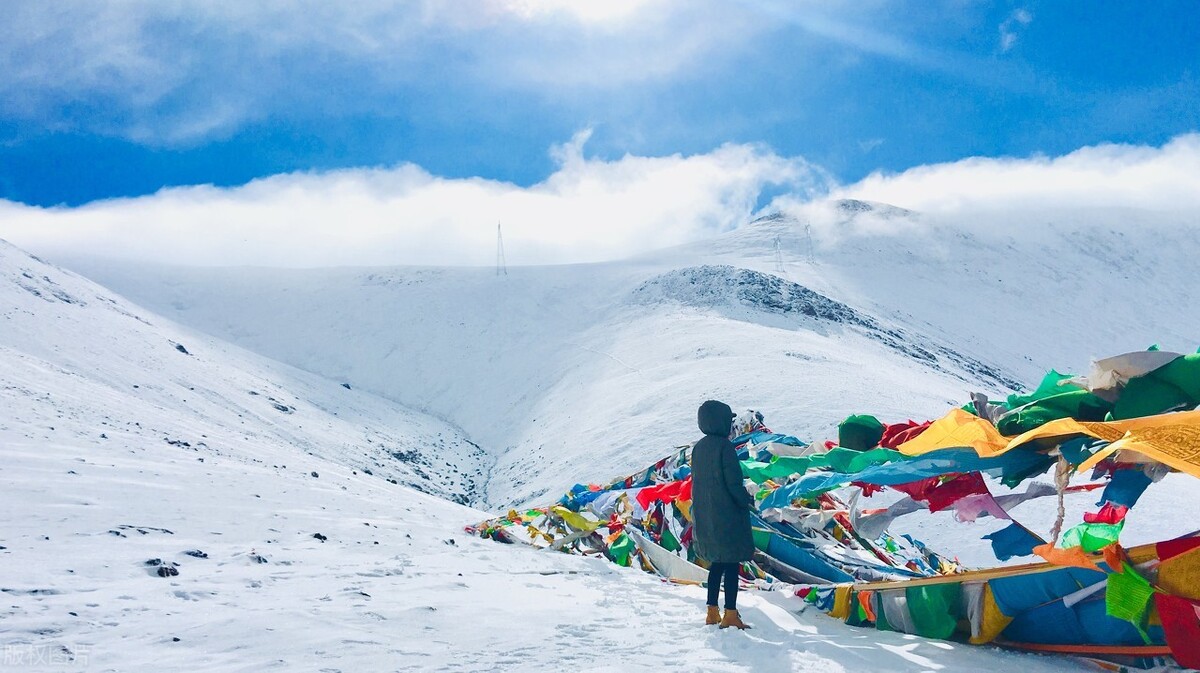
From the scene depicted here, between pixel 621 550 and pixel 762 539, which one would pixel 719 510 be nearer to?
pixel 762 539

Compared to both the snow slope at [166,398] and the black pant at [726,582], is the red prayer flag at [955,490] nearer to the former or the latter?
the black pant at [726,582]

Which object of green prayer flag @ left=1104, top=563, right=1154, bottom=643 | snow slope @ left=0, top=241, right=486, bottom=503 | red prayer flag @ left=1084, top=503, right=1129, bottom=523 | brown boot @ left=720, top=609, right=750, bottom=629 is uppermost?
snow slope @ left=0, top=241, right=486, bottom=503

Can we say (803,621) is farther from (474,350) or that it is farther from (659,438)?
(474,350)

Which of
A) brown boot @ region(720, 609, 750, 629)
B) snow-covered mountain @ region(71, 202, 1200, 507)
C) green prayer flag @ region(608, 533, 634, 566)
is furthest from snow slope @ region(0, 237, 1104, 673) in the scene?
snow-covered mountain @ region(71, 202, 1200, 507)

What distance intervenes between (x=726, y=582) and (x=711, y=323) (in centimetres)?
3946

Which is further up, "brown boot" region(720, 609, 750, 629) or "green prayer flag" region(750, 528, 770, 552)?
"green prayer flag" region(750, 528, 770, 552)

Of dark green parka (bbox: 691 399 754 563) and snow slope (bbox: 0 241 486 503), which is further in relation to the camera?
snow slope (bbox: 0 241 486 503)

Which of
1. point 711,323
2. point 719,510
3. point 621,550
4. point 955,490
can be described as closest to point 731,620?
point 719,510

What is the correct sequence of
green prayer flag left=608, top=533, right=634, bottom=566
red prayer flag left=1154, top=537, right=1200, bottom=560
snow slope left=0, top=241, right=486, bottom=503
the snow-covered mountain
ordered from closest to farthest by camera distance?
red prayer flag left=1154, top=537, right=1200, bottom=560, green prayer flag left=608, top=533, right=634, bottom=566, snow slope left=0, top=241, right=486, bottom=503, the snow-covered mountain

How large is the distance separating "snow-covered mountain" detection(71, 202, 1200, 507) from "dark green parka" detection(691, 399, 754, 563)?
16.6 meters

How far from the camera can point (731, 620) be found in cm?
629

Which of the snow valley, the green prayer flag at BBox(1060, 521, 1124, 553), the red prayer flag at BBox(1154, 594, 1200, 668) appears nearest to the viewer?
the red prayer flag at BBox(1154, 594, 1200, 668)

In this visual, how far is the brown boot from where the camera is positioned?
629cm

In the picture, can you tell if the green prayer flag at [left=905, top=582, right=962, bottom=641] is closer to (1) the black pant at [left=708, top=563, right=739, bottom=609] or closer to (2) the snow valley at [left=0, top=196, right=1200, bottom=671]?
(2) the snow valley at [left=0, top=196, right=1200, bottom=671]
